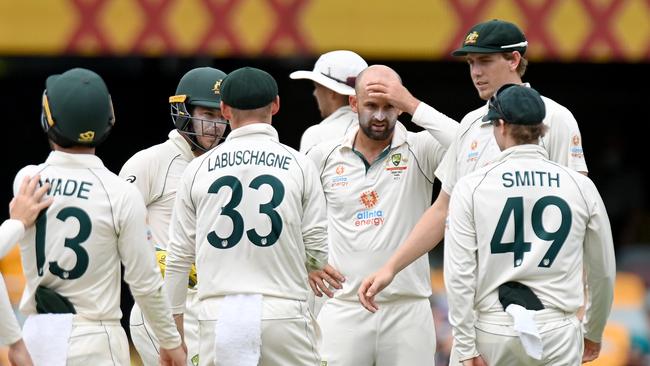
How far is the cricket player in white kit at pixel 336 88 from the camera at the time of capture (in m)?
8.00

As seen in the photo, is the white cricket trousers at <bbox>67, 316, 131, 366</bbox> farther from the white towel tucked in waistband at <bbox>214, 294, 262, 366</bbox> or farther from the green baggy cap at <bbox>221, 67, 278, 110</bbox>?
the green baggy cap at <bbox>221, 67, 278, 110</bbox>

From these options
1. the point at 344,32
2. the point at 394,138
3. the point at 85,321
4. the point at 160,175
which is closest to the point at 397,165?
the point at 394,138

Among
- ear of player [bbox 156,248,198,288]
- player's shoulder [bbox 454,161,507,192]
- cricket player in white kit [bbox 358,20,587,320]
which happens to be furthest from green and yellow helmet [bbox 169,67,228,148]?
player's shoulder [bbox 454,161,507,192]

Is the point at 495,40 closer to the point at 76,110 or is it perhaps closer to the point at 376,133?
the point at 376,133

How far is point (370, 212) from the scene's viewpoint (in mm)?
7176

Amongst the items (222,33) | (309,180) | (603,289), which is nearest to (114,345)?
(309,180)

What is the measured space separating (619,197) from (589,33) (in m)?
4.19

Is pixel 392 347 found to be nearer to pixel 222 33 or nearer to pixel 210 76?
pixel 210 76

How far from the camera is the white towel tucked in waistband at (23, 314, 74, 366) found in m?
5.52

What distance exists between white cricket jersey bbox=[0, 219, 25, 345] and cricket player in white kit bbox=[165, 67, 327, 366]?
955 millimetres

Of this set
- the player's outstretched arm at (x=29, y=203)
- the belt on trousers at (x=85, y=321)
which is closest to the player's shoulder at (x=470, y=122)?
the belt on trousers at (x=85, y=321)

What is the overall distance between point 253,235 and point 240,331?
0.43 m

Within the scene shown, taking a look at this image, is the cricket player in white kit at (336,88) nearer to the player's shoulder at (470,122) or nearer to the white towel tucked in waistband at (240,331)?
the player's shoulder at (470,122)

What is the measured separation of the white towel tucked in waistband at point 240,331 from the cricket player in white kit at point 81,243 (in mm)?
426
